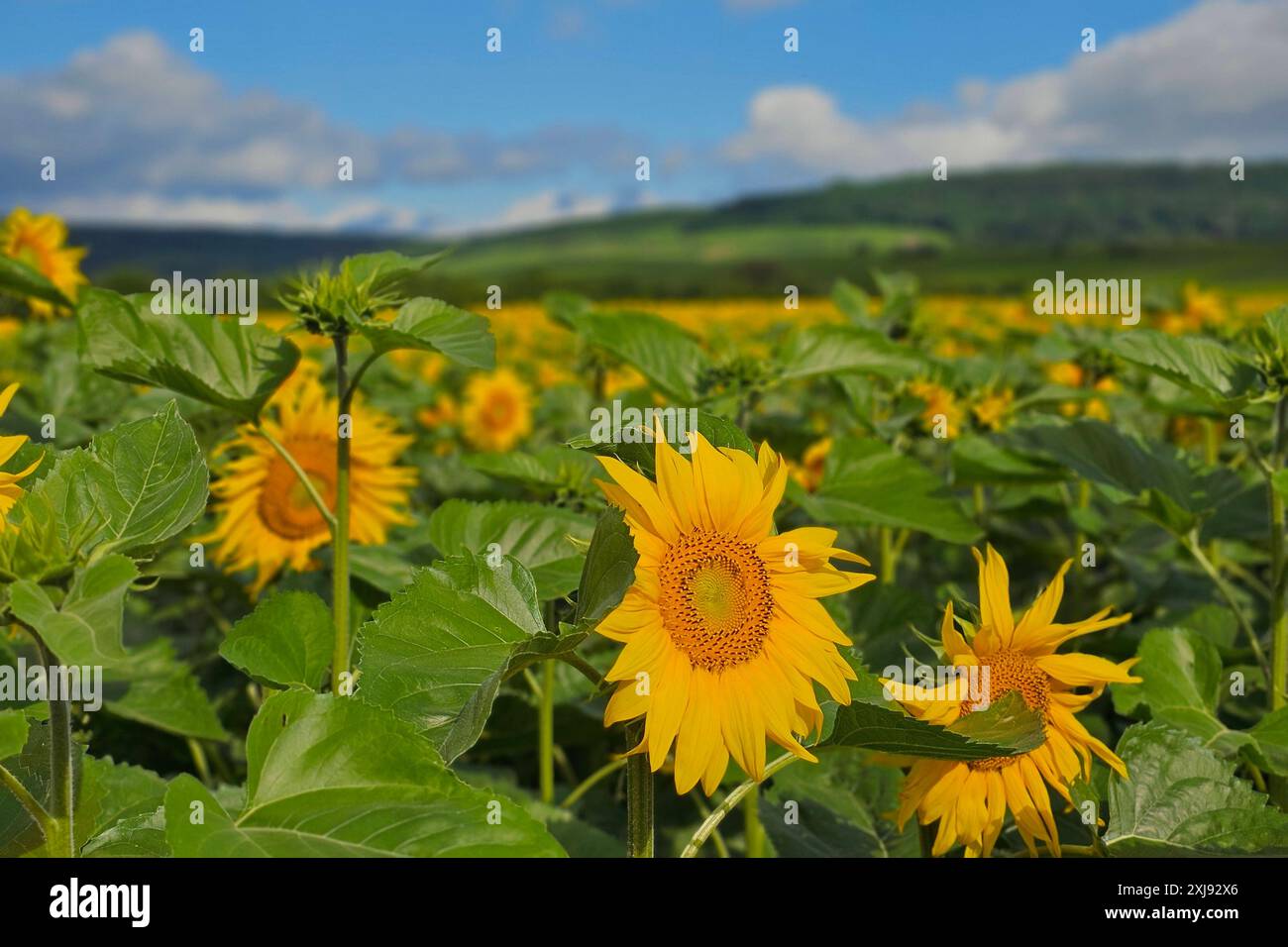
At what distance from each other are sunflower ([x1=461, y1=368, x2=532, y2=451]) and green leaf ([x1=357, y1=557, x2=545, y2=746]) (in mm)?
5373

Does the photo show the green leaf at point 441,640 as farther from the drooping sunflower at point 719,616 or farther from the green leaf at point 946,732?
the green leaf at point 946,732

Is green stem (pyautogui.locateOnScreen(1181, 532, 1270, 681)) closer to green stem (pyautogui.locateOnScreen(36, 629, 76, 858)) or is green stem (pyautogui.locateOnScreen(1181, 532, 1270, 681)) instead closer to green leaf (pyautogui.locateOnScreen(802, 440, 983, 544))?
green leaf (pyautogui.locateOnScreen(802, 440, 983, 544))

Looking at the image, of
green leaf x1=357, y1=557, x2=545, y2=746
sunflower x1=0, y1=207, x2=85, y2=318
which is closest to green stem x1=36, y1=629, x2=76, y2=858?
green leaf x1=357, y1=557, x2=545, y2=746

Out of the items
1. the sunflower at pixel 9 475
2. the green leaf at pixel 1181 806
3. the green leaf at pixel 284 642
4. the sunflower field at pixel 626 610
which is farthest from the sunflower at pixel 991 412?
the sunflower at pixel 9 475

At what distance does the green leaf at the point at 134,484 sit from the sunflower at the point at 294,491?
1.55 metres

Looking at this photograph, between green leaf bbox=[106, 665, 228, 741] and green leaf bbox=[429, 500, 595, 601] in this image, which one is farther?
green leaf bbox=[106, 665, 228, 741]

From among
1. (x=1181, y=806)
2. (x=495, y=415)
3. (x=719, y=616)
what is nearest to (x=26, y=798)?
(x=719, y=616)

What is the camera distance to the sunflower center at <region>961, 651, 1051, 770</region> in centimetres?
179

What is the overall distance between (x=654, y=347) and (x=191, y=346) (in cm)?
124

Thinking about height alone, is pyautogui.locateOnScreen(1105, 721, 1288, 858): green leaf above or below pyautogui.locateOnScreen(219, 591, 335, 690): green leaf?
below

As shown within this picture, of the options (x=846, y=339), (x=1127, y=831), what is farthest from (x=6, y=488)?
(x=846, y=339)

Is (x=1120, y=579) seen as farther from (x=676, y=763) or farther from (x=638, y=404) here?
(x=676, y=763)

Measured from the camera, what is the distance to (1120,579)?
423cm

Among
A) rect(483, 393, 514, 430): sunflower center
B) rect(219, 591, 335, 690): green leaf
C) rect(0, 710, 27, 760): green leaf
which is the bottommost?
rect(0, 710, 27, 760): green leaf
